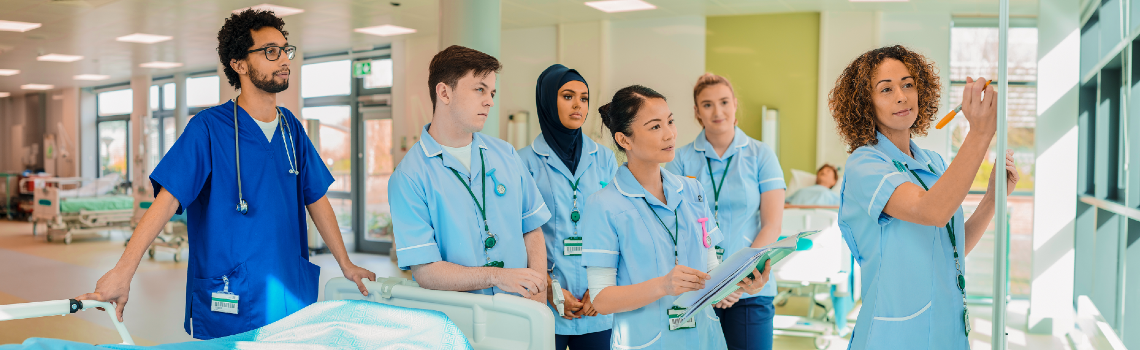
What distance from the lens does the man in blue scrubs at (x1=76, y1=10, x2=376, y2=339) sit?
189 centimetres

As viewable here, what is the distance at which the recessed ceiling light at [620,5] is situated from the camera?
7318mm

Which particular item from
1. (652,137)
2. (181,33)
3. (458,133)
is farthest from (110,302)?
(181,33)

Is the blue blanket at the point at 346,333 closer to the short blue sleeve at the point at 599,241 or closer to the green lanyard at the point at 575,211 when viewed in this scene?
the short blue sleeve at the point at 599,241

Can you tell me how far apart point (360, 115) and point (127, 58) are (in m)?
3.59

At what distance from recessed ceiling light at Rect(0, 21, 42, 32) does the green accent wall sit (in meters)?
7.31

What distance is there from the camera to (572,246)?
2.11 metres

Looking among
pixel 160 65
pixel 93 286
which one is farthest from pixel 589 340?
pixel 160 65

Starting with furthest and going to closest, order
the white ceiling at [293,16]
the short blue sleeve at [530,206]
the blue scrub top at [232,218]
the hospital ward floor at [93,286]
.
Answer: the white ceiling at [293,16] < the hospital ward floor at [93,286] < the short blue sleeve at [530,206] < the blue scrub top at [232,218]

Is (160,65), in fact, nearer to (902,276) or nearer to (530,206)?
(530,206)

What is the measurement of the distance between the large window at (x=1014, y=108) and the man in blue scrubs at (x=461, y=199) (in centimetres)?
584

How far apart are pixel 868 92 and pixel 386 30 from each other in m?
7.44

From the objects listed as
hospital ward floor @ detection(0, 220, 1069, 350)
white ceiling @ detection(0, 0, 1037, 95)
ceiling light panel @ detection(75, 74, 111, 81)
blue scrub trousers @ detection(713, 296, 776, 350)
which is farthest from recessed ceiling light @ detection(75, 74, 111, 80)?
blue scrub trousers @ detection(713, 296, 776, 350)

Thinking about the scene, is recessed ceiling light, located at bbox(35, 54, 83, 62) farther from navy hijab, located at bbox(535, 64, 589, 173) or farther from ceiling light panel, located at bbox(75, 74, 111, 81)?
navy hijab, located at bbox(535, 64, 589, 173)

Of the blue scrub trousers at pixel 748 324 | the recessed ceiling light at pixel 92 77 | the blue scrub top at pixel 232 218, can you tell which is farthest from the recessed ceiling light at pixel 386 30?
the blue scrub trousers at pixel 748 324
